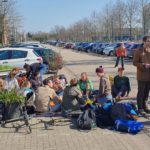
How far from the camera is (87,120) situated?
27.3ft

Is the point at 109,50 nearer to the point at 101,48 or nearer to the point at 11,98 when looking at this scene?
the point at 101,48

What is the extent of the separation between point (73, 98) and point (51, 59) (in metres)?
15.1

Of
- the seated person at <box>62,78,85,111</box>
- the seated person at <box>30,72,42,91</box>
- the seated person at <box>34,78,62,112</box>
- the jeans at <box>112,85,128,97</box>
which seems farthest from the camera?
the jeans at <box>112,85,128,97</box>

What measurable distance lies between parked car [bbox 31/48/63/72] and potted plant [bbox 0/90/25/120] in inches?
583

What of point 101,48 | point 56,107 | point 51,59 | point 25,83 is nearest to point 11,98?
point 56,107

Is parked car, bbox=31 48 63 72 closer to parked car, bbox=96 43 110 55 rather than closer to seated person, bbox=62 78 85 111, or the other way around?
seated person, bbox=62 78 85 111

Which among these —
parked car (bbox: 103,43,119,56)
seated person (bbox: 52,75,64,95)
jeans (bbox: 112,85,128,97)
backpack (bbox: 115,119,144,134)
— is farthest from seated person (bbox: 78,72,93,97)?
parked car (bbox: 103,43,119,56)

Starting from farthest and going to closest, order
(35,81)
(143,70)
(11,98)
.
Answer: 1. (35,81)
2. (143,70)
3. (11,98)

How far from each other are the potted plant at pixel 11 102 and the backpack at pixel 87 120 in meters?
1.30

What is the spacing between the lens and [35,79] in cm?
1200

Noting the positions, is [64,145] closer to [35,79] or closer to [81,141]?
[81,141]

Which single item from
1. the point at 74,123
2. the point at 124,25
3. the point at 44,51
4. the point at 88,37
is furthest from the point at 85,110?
the point at 88,37

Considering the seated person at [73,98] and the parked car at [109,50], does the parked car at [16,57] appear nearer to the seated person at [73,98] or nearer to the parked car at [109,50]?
the seated person at [73,98]

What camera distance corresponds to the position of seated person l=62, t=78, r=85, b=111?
9320mm
